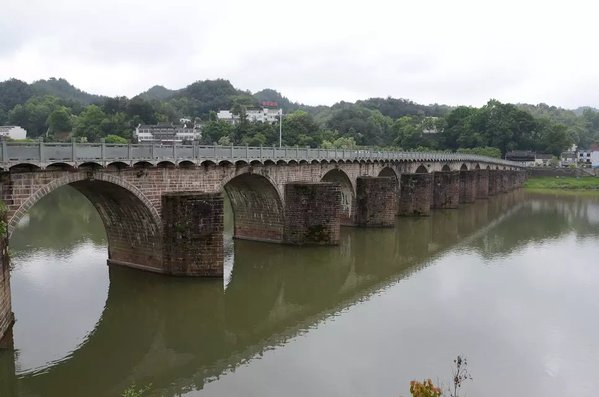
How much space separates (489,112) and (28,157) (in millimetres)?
109036

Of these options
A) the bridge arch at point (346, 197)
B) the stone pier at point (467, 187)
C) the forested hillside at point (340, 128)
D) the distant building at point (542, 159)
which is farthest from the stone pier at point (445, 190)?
the distant building at point (542, 159)

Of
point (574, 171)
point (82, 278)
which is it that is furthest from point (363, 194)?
point (574, 171)

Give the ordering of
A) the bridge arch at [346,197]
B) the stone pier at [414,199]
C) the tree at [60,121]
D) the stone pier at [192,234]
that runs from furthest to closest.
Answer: the tree at [60,121], the stone pier at [414,199], the bridge arch at [346,197], the stone pier at [192,234]

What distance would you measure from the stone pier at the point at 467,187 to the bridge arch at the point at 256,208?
1210 inches

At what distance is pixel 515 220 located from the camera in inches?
1722

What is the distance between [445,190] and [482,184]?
15.7m

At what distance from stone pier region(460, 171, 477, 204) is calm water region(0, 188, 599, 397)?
24.1 metres

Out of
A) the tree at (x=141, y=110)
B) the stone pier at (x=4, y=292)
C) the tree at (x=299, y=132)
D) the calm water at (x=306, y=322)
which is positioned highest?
the tree at (x=141, y=110)

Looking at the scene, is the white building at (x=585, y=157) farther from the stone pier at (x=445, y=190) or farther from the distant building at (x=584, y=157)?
the stone pier at (x=445, y=190)

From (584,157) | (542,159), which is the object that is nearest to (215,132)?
(542,159)

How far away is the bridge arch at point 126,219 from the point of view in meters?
18.7

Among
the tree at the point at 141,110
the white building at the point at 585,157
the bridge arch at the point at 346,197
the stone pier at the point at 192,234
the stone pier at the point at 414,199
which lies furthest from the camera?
the white building at the point at 585,157

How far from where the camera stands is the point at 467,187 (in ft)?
177

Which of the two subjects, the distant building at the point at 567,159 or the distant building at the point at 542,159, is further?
the distant building at the point at 567,159
